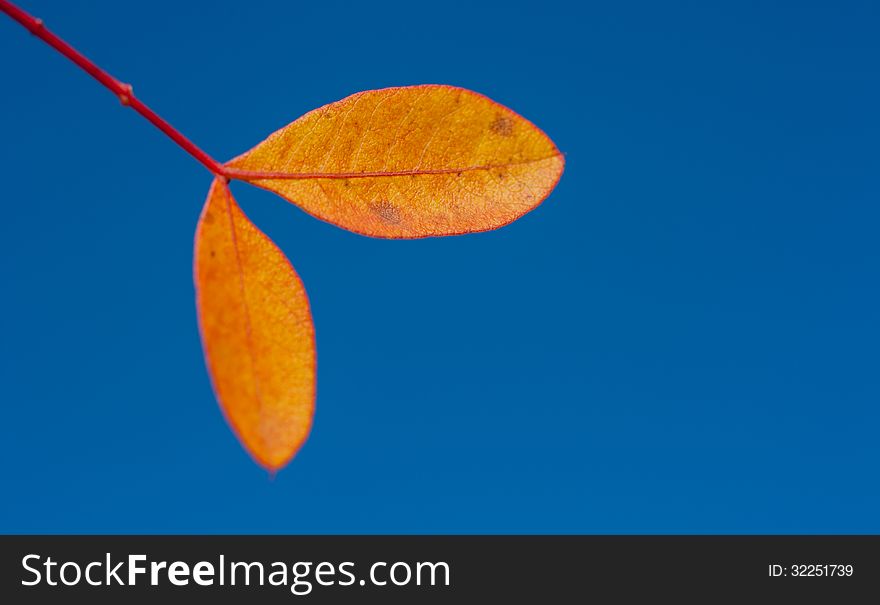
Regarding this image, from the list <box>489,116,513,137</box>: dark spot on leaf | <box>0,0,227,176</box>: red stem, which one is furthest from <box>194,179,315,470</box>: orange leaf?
<box>489,116,513,137</box>: dark spot on leaf

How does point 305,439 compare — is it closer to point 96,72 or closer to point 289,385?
point 289,385

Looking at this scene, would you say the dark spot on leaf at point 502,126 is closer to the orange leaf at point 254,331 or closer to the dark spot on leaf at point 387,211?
the dark spot on leaf at point 387,211

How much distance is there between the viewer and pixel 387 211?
748 mm

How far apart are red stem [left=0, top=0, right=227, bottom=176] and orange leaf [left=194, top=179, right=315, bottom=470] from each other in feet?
0.15

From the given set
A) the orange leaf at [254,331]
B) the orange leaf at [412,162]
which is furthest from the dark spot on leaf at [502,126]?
the orange leaf at [254,331]

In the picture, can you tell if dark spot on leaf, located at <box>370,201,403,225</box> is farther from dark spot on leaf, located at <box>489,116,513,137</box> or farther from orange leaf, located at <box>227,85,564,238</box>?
dark spot on leaf, located at <box>489,116,513,137</box>

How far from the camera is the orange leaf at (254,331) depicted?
1.86 ft

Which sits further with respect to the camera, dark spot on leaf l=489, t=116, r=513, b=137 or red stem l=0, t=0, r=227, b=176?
dark spot on leaf l=489, t=116, r=513, b=137

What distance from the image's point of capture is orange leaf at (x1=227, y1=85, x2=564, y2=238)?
29.3 inches

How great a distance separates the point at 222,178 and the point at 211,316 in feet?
0.54

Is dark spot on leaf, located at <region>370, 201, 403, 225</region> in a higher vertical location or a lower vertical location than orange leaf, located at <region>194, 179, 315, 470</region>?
higher

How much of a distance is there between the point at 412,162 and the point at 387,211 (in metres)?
0.06

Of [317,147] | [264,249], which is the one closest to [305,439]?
[264,249]

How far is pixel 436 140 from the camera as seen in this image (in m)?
0.76
